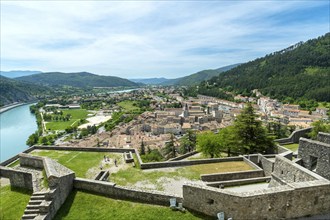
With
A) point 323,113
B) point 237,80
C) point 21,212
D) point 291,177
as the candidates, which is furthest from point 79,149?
point 237,80

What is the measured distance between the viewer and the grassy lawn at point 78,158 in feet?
51.6

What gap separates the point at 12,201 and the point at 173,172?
859 cm

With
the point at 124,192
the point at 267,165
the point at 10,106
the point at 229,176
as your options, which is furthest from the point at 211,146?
the point at 10,106

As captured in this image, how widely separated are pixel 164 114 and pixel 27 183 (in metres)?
92.6

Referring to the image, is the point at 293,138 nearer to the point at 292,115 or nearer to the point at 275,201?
the point at 275,201

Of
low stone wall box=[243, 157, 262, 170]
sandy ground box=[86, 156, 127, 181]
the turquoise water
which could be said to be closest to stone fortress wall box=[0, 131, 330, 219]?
sandy ground box=[86, 156, 127, 181]

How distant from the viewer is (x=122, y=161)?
1689 centimetres

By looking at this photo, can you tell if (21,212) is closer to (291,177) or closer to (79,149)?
(79,149)

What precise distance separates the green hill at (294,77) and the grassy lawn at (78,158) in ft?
354

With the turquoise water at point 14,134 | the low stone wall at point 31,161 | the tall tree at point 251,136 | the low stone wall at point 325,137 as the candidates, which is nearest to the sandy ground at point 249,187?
the low stone wall at point 325,137

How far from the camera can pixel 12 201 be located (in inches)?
469

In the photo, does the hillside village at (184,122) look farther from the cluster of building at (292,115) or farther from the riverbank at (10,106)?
the riverbank at (10,106)

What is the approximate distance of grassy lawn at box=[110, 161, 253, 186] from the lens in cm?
1379

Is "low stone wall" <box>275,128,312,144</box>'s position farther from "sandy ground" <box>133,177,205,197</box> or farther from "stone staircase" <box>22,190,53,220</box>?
"stone staircase" <box>22,190,53,220</box>
